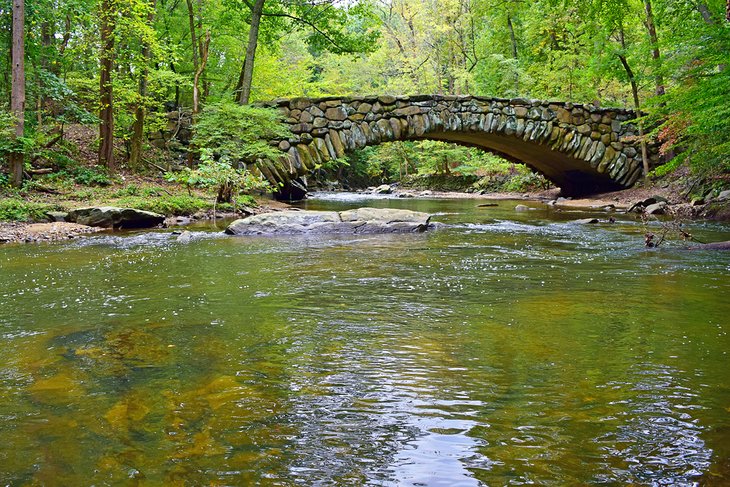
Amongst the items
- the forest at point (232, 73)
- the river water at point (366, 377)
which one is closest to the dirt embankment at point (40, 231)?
the forest at point (232, 73)

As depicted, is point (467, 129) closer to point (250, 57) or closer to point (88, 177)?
point (250, 57)

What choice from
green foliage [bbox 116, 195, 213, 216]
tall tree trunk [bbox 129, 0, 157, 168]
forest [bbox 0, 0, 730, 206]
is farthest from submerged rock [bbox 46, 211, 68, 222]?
tall tree trunk [bbox 129, 0, 157, 168]

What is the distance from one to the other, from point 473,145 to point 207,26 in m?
9.68

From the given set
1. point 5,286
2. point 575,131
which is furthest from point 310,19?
point 5,286

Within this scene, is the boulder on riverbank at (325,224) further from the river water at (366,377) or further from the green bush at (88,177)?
the green bush at (88,177)

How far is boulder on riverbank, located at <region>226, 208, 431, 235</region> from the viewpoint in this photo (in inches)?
364

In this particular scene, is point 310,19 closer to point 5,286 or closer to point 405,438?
point 5,286

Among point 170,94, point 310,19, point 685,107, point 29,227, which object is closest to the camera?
point 29,227

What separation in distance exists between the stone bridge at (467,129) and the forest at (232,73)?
0.72m

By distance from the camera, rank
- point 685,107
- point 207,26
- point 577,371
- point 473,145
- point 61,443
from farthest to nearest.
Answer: point 473,145, point 207,26, point 685,107, point 577,371, point 61,443

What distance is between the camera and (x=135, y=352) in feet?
9.48

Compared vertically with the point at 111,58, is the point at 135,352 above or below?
below

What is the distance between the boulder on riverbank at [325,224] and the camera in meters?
9.23

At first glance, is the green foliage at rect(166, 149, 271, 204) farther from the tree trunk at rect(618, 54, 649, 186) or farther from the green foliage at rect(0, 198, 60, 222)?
the tree trunk at rect(618, 54, 649, 186)
